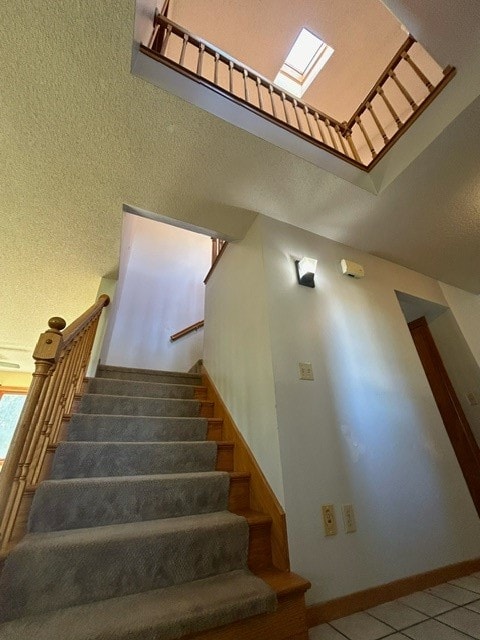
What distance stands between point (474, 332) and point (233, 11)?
4237 millimetres

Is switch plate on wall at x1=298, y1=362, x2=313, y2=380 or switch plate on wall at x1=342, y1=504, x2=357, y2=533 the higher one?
switch plate on wall at x1=298, y1=362, x2=313, y2=380

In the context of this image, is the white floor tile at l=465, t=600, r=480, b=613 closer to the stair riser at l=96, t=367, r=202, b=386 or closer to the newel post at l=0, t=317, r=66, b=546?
the newel post at l=0, t=317, r=66, b=546

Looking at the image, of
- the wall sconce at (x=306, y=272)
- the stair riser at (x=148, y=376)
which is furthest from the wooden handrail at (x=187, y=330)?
the wall sconce at (x=306, y=272)

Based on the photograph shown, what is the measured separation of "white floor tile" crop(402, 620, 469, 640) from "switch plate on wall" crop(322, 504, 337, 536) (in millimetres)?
375

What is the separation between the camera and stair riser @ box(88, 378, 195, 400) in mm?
2127

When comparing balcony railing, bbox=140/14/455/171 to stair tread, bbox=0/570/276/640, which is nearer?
stair tread, bbox=0/570/276/640

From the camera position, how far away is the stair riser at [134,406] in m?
1.88

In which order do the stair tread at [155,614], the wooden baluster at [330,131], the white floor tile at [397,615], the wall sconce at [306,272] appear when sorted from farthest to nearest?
the wooden baluster at [330,131]
the wall sconce at [306,272]
the white floor tile at [397,615]
the stair tread at [155,614]

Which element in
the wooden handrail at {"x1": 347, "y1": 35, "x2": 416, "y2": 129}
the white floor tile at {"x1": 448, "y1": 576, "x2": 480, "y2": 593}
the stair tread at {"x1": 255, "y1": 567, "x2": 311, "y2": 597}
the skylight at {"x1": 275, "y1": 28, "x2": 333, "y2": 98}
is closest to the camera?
the stair tread at {"x1": 255, "y1": 567, "x2": 311, "y2": 597}

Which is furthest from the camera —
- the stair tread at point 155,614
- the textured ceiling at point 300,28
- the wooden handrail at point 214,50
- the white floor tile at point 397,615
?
the textured ceiling at point 300,28

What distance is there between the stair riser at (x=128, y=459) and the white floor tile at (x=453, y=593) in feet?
4.24

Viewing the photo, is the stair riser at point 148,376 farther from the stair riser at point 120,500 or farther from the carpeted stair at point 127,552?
the stair riser at point 120,500

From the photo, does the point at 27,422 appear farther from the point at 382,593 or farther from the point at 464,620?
the point at 464,620

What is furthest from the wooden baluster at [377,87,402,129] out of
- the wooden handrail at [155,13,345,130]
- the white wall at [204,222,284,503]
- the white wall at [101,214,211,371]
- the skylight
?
the white wall at [101,214,211,371]
